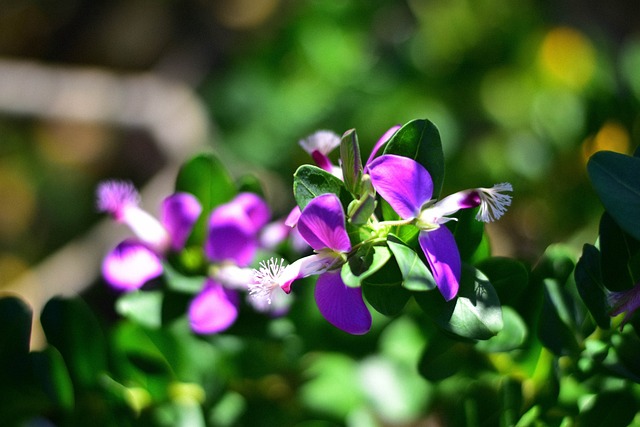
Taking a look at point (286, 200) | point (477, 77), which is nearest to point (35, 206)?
point (286, 200)

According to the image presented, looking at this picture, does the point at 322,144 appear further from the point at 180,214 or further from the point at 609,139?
the point at 609,139

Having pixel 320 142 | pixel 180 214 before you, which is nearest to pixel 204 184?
pixel 180 214

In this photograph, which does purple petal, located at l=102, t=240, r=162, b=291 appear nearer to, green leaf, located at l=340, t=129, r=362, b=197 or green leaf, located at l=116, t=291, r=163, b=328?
green leaf, located at l=116, t=291, r=163, b=328

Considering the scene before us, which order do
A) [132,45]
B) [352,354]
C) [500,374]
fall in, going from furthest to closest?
1. [132,45]
2. [352,354]
3. [500,374]

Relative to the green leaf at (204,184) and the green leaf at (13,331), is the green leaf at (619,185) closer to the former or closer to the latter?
the green leaf at (204,184)

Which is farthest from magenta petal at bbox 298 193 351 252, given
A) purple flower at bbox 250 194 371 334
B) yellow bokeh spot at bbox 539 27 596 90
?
yellow bokeh spot at bbox 539 27 596 90

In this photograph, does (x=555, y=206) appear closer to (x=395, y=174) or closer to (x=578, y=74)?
(x=578, y=74)
